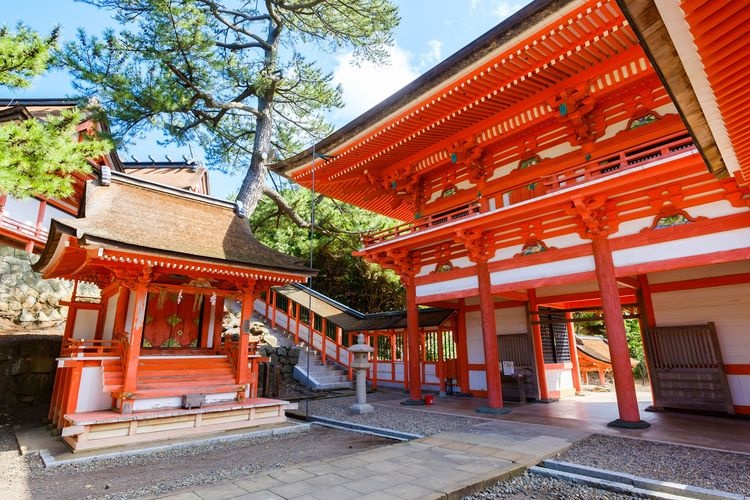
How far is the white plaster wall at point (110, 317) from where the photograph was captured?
9069 mm

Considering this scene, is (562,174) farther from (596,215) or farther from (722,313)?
(722,313)

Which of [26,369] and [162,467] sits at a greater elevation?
[26,369]

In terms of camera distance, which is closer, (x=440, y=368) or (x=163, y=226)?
(x=163, y=226)

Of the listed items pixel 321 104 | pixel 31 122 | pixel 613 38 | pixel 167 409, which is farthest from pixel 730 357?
pixel 321 104

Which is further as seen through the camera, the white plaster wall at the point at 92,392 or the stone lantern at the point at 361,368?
the stone lantern at the point at 361,368

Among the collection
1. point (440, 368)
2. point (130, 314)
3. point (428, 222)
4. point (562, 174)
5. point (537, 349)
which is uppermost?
point (562, 174)

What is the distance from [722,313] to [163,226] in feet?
39.9

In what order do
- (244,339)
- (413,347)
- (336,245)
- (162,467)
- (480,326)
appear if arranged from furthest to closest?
1. (336,245)
2. (480,326)
3. (413,347)
4. (244,339)
5. (162,467)

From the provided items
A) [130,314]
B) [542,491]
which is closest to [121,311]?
[130,314]

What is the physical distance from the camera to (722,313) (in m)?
7.90

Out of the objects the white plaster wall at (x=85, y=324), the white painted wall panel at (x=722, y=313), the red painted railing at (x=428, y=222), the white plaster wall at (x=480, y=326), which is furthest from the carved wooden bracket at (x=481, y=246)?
the white plaster wall at (x=85, y=324)

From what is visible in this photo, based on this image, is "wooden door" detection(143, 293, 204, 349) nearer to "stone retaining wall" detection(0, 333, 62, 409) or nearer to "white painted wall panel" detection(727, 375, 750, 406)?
"stone retaining wall" detection(0, 333, 62, 409)

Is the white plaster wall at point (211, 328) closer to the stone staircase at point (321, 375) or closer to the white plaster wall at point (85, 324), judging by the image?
the white plaster wall at point (85, 324)

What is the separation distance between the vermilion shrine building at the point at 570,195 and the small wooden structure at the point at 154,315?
3641mm
